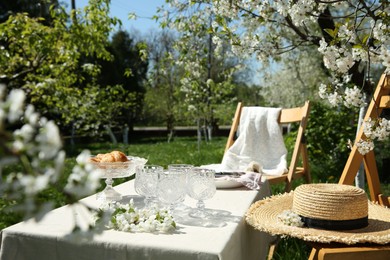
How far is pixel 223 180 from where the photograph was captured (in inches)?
100

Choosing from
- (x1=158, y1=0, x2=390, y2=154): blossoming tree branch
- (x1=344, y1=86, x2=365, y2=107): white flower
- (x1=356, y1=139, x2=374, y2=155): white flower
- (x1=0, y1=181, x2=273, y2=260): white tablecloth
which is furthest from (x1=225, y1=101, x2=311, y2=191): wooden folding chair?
(x1=0, y1=181, x2=273, y2=260): white tablecloth

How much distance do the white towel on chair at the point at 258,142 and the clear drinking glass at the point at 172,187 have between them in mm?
2208

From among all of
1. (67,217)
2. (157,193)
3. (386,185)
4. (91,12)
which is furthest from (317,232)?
(91,12)

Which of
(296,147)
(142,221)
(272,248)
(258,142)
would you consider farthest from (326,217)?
(258,142)

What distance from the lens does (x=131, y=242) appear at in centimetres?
151

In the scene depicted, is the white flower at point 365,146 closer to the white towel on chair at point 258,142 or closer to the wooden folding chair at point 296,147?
the wooden folding chair at point 296,147

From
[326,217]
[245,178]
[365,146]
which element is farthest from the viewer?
[245,178]

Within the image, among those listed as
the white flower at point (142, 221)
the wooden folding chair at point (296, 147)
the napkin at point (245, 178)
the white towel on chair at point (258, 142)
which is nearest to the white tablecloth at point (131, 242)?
the white flower at point (142, 221)

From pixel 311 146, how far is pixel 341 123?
1.71 ft

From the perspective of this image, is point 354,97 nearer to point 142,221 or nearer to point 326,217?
point 326,217

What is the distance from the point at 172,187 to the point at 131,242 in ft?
1.31

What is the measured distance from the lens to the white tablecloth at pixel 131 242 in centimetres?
146

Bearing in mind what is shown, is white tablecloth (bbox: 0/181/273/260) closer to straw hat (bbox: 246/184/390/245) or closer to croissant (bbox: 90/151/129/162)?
straw hat (bbox: 246/184/390/245)

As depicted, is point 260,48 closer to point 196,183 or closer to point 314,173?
point 196,183
